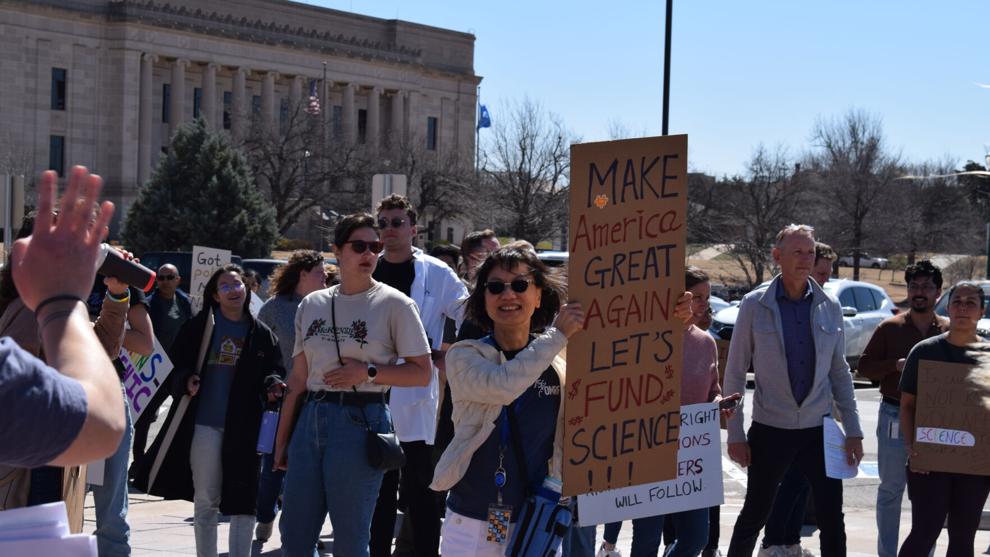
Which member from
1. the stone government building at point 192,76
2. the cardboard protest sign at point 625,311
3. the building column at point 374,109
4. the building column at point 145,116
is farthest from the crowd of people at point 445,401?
the building column at point 374,109

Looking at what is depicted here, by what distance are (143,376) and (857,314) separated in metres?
18.1

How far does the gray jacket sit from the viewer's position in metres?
7.56

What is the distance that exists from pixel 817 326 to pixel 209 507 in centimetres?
344

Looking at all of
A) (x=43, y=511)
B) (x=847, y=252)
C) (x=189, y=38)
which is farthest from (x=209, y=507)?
(x=189, y=38)

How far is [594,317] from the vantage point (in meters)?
5.36

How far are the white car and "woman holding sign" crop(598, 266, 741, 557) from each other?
52.2ft

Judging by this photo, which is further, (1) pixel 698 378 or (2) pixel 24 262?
(1) pixel 698 378

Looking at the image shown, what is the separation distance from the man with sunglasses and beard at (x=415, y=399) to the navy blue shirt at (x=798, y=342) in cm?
179

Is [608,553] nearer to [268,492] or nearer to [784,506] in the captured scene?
[784,506]

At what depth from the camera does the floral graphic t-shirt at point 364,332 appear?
20.8ft

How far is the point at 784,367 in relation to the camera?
759cm

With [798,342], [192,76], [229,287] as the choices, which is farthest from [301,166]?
[798,342]

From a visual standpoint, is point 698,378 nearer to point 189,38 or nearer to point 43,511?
point 43,511

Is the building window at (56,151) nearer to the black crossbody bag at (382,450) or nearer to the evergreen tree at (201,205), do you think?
the evergreen tree at (201,205)
